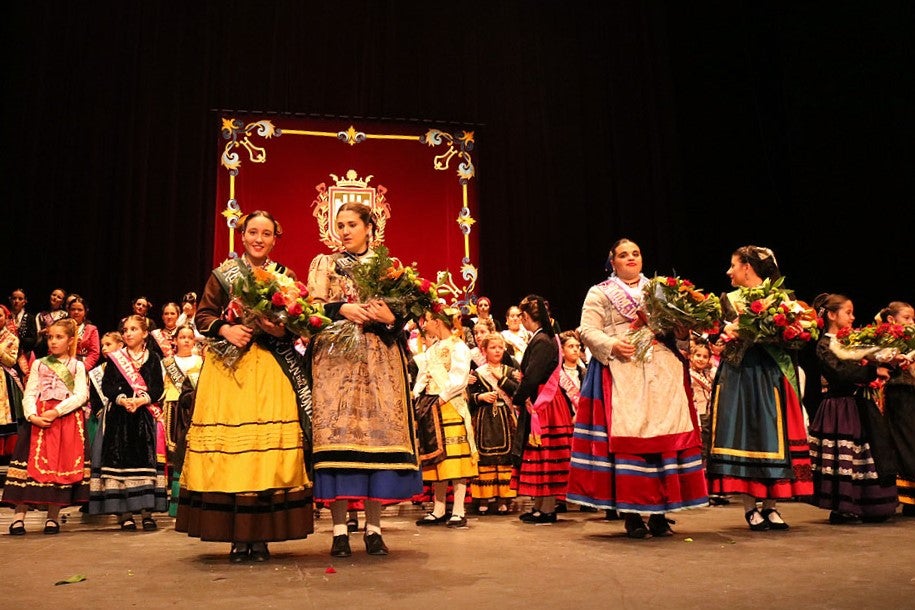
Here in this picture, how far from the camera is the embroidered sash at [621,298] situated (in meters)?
5.13

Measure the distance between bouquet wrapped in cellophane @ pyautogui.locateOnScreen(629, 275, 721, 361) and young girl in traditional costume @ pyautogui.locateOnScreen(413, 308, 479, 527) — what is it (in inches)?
65.8

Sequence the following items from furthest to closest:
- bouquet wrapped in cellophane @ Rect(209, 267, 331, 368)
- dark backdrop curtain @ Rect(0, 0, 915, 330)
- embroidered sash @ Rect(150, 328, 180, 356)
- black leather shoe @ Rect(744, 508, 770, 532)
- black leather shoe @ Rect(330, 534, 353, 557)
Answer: dark backdrop curtain @ Rect(0, 0, 915, 330) < embroidered sash @ Rect(150, 328, 180, 356) < black leather shoe @ Rect(744, 508, 770, 532) < black leather shoe @ Rect(330, 534, 353, 557) < bouquet wrapped in cellophane @ Rect(209, 267, 331, 368)

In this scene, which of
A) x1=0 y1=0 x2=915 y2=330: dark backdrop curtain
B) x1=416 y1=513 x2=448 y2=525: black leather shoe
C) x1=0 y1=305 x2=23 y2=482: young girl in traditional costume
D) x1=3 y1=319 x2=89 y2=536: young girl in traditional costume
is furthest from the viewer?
x1=0 y1=0 x2=915 y2=330: dark backdrop curtain

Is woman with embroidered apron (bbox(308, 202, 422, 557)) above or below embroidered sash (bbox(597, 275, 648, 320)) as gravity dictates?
below

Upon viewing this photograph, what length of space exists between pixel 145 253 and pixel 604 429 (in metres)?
8.16

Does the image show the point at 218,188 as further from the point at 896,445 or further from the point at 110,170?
the point at 896,445

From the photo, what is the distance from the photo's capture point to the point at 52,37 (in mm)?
11547

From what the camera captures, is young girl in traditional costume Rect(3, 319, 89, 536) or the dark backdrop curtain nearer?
young girl in traditional costume Rect(3, 319, 89, 536)

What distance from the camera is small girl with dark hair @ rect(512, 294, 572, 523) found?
6.27m

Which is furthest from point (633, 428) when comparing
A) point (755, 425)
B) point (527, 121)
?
point (527, 121)

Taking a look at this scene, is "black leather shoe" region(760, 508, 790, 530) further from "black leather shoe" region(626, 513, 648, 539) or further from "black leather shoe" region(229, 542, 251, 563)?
"black leather shoe" region(229, 542, 251, 563)

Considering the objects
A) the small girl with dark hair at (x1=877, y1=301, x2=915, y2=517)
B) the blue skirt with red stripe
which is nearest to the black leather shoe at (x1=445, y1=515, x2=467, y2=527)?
the blue skirt with red stripe

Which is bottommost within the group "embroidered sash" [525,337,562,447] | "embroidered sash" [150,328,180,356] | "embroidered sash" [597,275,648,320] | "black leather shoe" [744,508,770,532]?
"black leather shoe" [744,508,770,532]

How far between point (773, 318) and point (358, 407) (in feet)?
7.84
